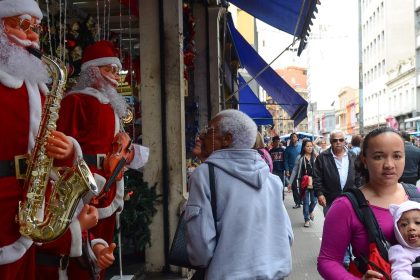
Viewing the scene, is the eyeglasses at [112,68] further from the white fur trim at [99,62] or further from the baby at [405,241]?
the baby at [405,241]

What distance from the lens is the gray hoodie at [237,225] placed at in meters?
2.82

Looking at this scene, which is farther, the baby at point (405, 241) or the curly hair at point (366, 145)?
the curly hair at point (366, 145)

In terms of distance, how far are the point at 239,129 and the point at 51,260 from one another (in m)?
1.29

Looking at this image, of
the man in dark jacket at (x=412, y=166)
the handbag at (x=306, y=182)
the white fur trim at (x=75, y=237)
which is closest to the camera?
Answer: the white fur trim at (x=75, y=237)

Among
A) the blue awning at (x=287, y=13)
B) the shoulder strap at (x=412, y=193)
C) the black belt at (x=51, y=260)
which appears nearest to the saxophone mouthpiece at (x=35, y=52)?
the black belt at (x=51, y=260)

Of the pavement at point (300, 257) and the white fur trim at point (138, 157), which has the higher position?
the white fur trim at point (138, 157)

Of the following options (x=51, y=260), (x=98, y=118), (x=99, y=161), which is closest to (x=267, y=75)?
(x=98, y=118)

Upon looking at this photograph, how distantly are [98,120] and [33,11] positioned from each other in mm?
1245

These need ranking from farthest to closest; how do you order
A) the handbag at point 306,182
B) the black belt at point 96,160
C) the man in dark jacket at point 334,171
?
the handbag at point 306,182
the man in dark jacket at point 334,171
the black belt at point 96,160

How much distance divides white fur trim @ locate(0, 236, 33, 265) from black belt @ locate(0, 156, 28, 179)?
0.96 feet

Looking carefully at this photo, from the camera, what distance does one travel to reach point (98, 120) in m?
3.68

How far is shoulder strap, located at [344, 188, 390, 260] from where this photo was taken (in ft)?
8.11

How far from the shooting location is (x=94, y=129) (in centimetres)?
366

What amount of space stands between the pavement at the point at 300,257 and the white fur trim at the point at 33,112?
3171 millimetres
